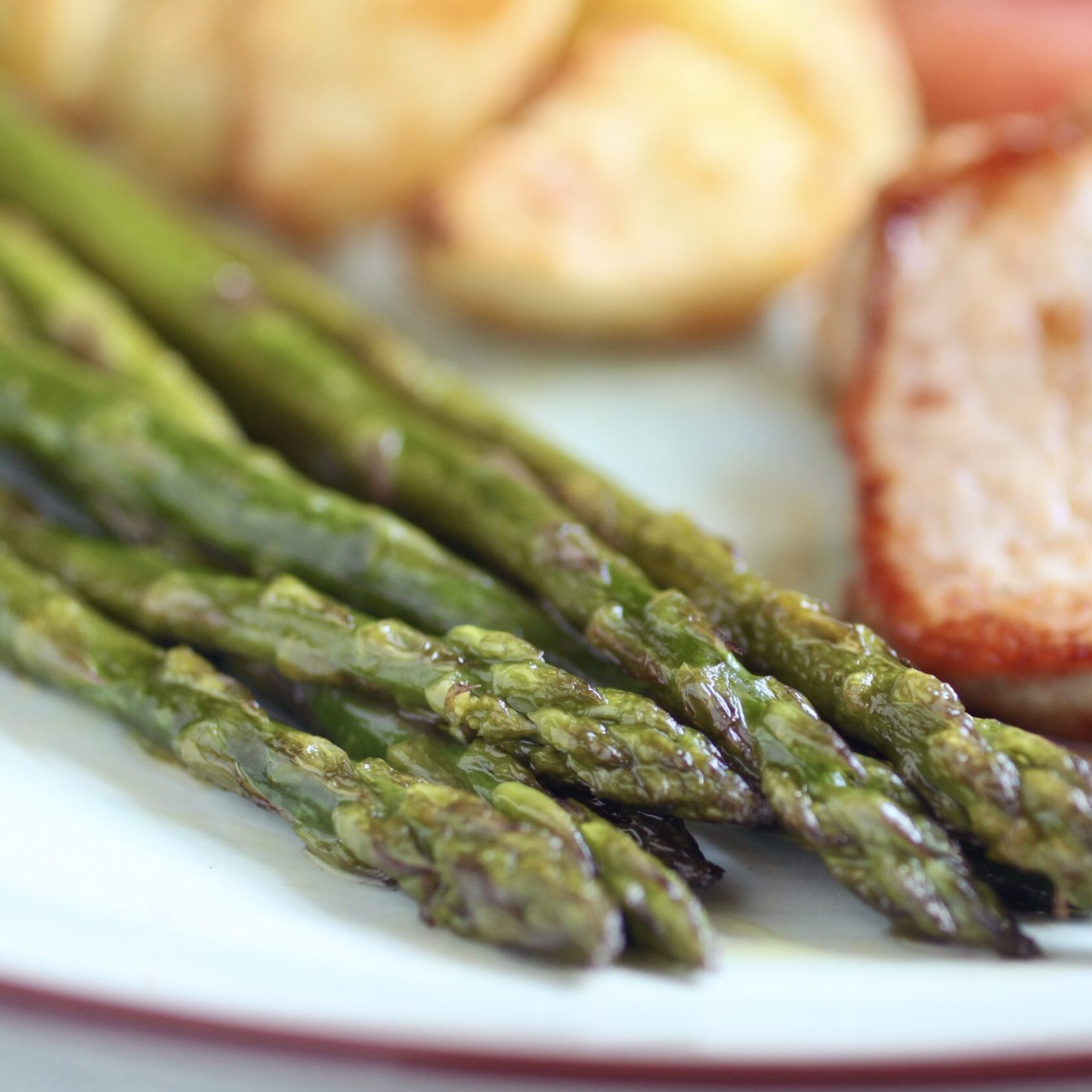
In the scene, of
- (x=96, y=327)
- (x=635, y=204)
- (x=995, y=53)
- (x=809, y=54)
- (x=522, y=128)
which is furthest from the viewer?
(x=995, y=53)

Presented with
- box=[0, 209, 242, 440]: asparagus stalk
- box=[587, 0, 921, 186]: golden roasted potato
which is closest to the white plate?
box=[0, 209, 242, 440]: asparagus stalk

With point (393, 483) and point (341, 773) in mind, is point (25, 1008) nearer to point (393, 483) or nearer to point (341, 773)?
point (341, 773)

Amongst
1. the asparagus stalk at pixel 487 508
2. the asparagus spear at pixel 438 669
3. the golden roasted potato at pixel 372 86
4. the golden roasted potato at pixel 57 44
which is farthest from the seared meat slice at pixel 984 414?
the golden roasted potato at pixel 57 44

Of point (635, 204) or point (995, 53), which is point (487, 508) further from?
point (995, 53)

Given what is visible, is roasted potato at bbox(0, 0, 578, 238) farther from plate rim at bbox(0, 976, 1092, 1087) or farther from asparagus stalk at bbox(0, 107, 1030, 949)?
plate rim at bbox(0, 976, 1092, 1087)

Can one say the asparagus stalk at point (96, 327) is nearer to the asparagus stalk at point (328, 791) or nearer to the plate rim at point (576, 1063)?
the asparagus stalk at point (328, 791)

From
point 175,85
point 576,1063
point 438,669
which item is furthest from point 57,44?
point 576,1063
